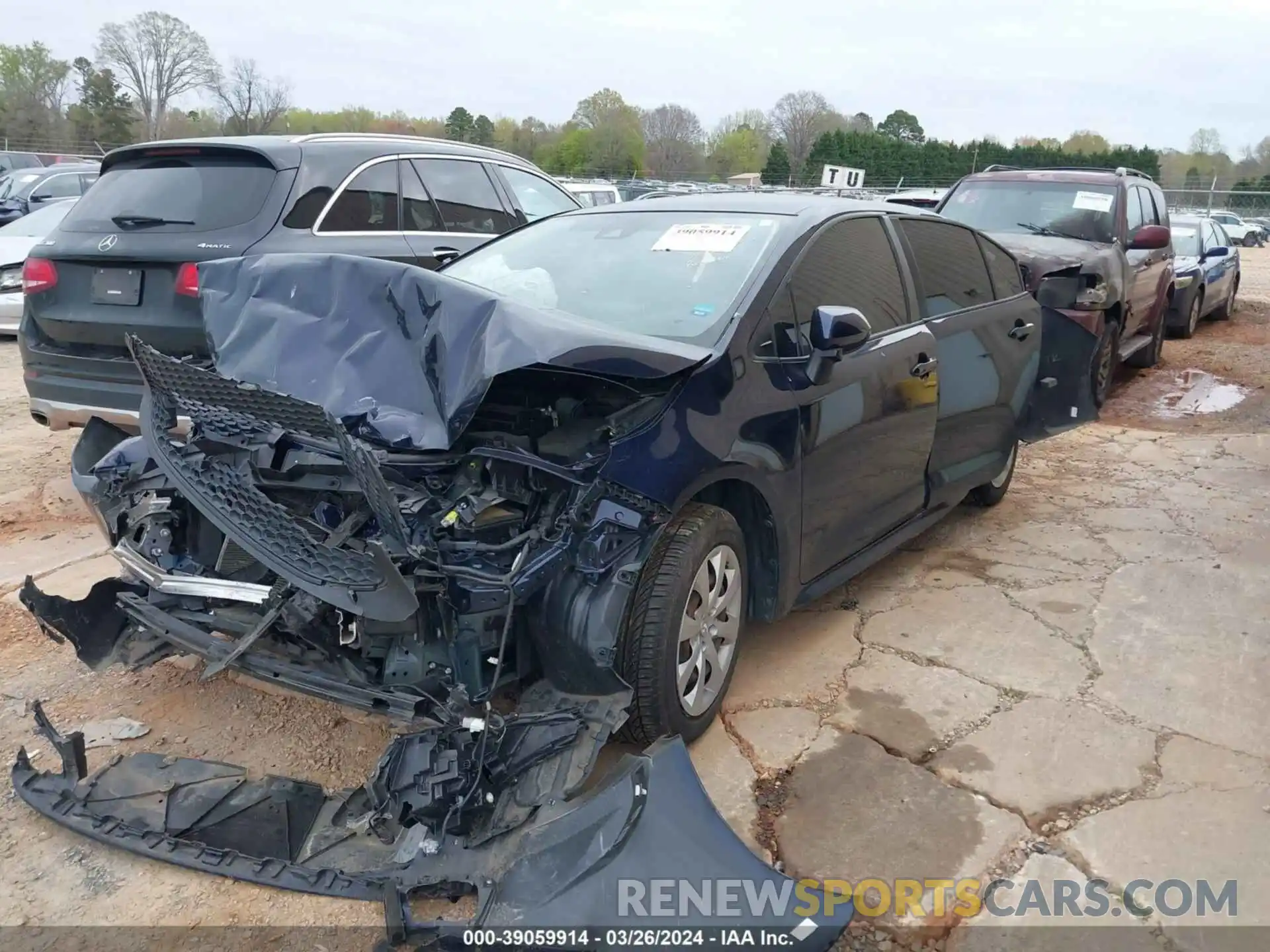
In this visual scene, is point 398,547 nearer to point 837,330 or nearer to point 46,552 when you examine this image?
point 837,330

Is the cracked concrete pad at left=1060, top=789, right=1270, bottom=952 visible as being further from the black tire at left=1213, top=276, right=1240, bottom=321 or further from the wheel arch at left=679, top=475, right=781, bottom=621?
the black tire at left=1213, top=276, right=1240, bottom=321

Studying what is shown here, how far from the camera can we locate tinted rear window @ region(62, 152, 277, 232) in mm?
4863

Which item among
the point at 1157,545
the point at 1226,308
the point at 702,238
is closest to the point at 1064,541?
the point at 1157,545

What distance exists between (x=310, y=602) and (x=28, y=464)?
4414mm

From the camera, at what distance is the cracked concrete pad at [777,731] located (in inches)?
123

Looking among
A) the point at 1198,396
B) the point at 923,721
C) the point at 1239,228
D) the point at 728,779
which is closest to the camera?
the point at 728,779

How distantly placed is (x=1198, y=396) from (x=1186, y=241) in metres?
4.74

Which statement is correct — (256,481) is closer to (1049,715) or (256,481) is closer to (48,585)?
(48,585)

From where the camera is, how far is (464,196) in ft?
20.4

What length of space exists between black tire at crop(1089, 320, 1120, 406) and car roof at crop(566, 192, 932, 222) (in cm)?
408

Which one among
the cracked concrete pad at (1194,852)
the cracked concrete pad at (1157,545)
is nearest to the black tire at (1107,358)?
the cracked concrete pad at (1157,545)

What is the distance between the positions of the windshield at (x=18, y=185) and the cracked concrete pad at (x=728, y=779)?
15.1m

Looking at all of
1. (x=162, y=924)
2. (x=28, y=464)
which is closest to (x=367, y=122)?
(x=28, y=464)

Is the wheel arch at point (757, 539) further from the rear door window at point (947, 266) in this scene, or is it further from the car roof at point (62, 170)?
the car roof at point (62, 170)
